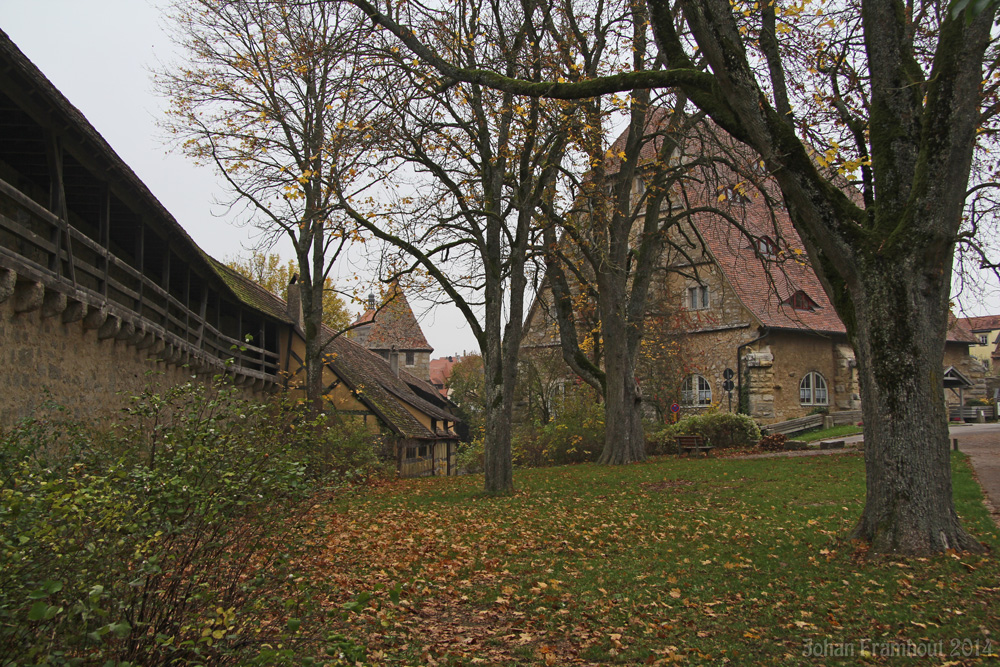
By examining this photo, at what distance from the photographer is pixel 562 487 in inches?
576

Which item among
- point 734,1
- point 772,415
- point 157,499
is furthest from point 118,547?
point 772,415

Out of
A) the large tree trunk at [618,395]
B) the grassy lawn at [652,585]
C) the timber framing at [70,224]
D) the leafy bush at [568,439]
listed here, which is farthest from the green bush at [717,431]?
the timber framing at [70,224]

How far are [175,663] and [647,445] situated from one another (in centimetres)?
2214

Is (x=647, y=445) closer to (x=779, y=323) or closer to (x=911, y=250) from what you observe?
(x=779, y=323)

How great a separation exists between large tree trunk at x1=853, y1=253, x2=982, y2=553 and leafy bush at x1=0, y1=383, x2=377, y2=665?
505 cm

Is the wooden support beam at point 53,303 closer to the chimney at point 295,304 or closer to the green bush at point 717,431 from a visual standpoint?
the green bush at point 717,431

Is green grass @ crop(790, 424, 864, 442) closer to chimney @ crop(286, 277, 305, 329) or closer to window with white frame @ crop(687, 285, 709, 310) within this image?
window with white frame @ crop(687, 285, 709, 310)

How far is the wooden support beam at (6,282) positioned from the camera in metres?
8.05

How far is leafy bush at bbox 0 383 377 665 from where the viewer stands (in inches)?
109

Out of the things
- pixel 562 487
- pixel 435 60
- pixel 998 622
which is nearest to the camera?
pixel 998 622

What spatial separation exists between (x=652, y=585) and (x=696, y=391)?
26.3 metres

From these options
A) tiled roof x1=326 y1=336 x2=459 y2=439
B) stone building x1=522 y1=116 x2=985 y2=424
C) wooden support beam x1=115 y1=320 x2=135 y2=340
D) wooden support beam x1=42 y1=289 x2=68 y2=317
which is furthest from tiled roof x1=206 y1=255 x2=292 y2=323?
wooden support beam x1=42 y1=289 x2=68 y2=317

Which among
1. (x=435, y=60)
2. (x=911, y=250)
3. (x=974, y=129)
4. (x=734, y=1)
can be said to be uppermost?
(x=734, y=1)

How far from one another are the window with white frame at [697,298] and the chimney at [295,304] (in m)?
16.6
